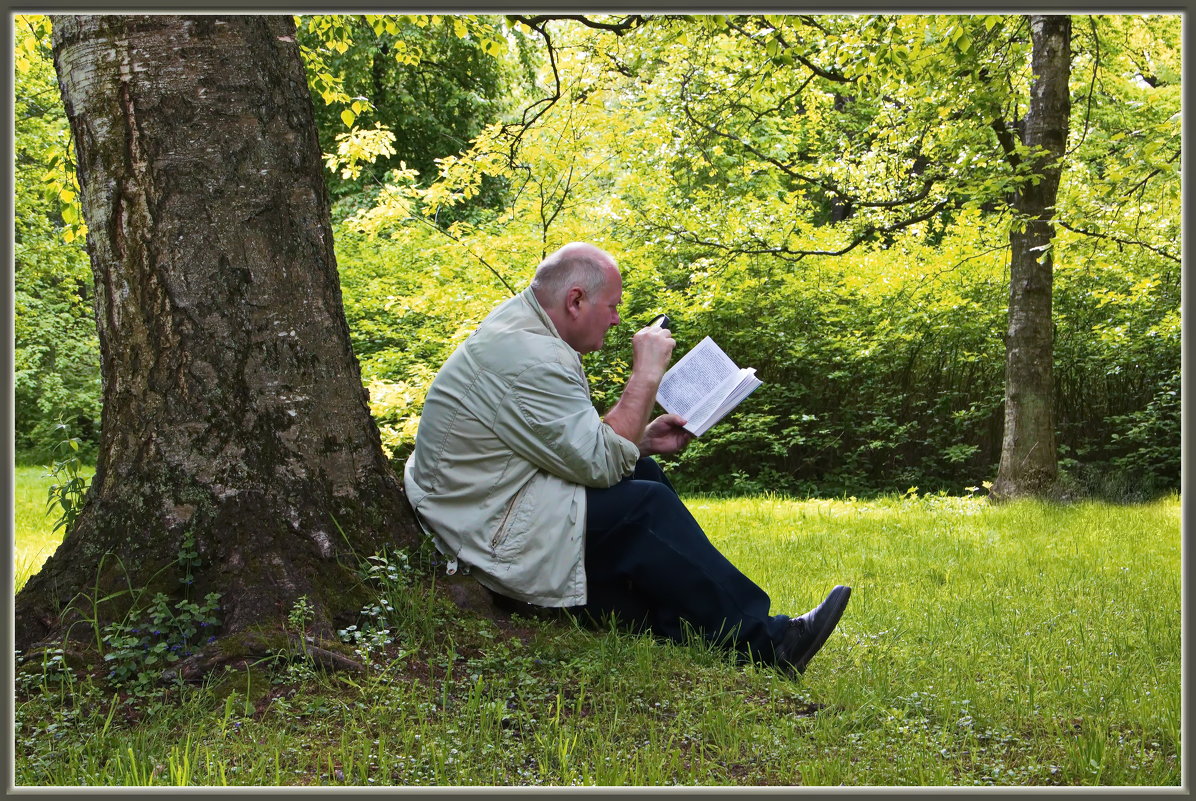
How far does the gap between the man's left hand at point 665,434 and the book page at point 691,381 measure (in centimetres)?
4

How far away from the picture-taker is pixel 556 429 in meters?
3.36

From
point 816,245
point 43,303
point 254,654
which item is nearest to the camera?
point 254,654

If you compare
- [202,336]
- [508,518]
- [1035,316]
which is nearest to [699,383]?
[508,518]

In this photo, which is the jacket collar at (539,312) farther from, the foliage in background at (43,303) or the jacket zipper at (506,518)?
the foliage in background at (43,303)

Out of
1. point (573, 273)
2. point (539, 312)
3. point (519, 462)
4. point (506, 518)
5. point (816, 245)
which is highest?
point (816, 245)

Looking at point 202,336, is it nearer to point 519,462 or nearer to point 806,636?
point 519,462

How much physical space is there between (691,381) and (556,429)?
749 mm

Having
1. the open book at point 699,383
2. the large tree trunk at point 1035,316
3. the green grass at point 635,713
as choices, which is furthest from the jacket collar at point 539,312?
the large tree trunk at point 1035,316

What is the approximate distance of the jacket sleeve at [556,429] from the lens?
11.1 ft

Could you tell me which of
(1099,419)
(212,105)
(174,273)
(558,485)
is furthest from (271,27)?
(1099,419)

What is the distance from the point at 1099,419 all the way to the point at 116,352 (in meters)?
10.4

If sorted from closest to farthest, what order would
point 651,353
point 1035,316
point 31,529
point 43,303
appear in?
1. point 651,353
2. point 31,529
3. point 1035,316
4. point 43,303

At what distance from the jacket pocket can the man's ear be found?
2.07ft

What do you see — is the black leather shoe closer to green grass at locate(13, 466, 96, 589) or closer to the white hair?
the white hair
